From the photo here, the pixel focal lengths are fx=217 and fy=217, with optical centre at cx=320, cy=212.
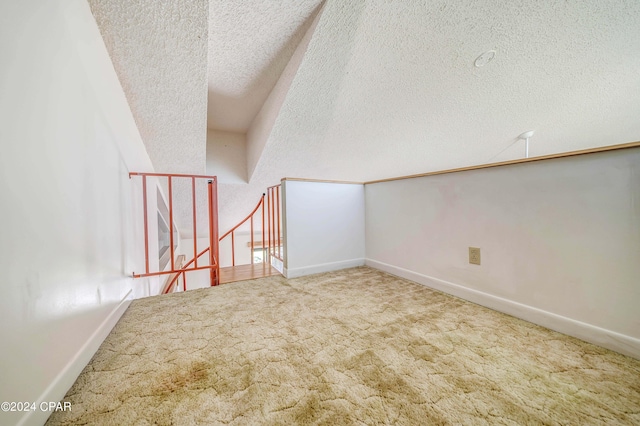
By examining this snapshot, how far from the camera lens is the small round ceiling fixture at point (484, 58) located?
6.02 ft

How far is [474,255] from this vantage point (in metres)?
1.51

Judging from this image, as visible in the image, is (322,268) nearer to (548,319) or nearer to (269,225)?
(269,225)

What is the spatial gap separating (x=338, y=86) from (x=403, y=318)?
6.54ft

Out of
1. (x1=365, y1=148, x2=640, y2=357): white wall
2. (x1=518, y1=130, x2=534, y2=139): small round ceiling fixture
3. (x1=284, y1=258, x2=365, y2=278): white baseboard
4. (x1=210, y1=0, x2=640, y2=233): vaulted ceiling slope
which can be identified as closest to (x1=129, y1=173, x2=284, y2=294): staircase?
(x1=284, y1=258, x2=365, y2=278): white baseboard

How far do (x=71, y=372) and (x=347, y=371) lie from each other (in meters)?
1.07

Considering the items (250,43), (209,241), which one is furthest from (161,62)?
(209,241)

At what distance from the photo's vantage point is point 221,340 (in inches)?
44.2

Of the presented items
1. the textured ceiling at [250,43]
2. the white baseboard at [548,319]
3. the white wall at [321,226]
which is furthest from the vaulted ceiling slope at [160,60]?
the white baseboard at [548,319]

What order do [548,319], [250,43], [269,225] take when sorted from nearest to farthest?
[548,319] → [250,43] → [269,225]

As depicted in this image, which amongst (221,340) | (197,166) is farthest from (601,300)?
(197,166)

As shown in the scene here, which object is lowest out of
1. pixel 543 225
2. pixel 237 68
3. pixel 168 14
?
pixel 543 225

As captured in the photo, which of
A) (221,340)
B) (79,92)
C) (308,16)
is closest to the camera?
(79,92)

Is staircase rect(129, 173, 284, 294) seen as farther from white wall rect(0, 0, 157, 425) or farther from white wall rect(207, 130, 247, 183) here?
white wall rect(0, 0, 157, 425)

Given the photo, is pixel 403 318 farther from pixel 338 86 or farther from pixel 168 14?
pixel 168 14
